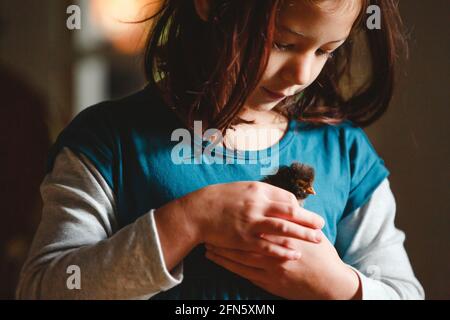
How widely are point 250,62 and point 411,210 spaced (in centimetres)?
30

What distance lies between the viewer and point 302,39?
428 mm

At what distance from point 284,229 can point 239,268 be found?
6cm

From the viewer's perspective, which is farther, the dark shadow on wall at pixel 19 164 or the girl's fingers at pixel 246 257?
the dark shadow on wall at pixel 19 164

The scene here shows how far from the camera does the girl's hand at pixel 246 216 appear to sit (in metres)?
0.42

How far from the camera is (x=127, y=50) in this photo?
640 millimetres

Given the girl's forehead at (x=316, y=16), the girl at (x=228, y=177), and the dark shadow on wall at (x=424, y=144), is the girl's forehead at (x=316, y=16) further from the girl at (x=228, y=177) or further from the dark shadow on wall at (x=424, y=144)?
the dark shadow on wall at (x=424, y=144)

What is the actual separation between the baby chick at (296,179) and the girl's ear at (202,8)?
168 mm

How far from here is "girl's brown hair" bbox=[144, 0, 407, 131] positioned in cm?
44

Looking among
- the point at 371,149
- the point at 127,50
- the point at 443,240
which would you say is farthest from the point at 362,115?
the point at 127,50

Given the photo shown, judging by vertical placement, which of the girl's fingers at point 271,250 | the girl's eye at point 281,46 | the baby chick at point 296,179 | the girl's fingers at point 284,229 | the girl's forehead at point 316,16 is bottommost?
the girl's fingers at point 271,250

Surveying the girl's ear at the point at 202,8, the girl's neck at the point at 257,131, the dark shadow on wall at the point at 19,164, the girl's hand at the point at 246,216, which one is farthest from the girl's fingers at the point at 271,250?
the dark shadow on wall at the point at 19,164

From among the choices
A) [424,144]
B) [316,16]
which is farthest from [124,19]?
[424,144]

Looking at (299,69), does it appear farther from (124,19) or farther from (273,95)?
(124,19)

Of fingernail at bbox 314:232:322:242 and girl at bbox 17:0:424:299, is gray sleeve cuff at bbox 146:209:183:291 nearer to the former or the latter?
girl at bbox 17:0:424:299
